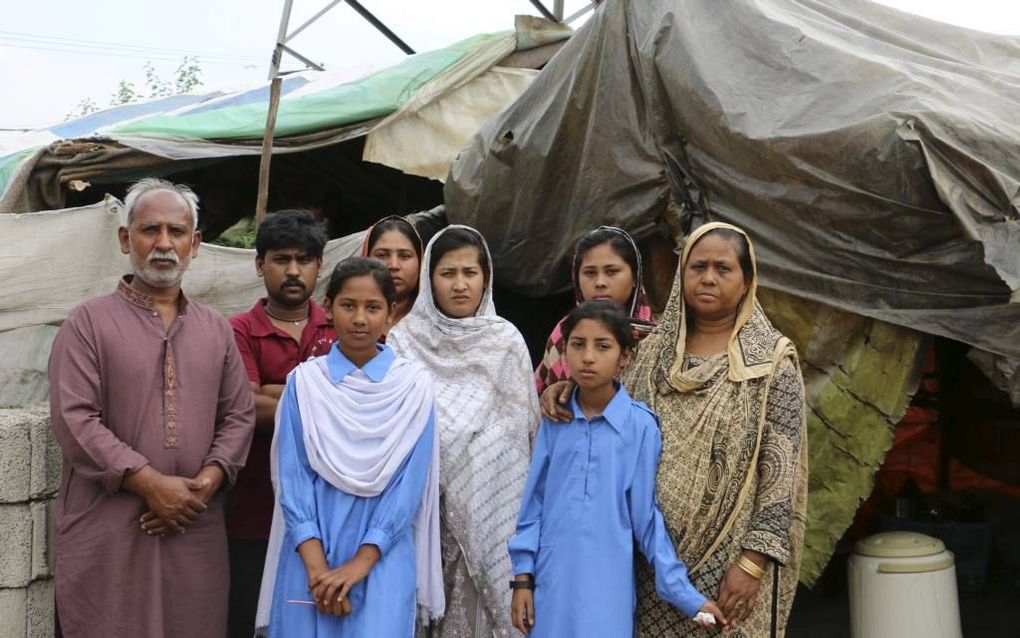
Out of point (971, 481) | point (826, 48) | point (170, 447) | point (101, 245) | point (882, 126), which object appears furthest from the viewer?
point (971, 481)

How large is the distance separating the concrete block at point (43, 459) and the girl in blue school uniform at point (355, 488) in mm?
917

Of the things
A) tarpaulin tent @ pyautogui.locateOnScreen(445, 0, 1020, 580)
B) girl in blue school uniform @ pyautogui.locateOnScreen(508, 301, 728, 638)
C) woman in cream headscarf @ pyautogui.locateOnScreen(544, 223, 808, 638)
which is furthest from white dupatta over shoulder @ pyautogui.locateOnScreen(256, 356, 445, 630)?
tarpaulin tent @ pyautogui.locateOnScreen(445, 0, 1020, 580)

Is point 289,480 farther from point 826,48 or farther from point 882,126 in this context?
point 826,48

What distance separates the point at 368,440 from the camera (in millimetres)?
2859

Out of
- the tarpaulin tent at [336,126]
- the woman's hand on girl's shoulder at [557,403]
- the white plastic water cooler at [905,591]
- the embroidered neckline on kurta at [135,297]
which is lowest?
the white plastic water cooler at [905,591]

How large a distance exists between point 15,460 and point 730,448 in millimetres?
2231

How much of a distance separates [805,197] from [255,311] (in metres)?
1.92

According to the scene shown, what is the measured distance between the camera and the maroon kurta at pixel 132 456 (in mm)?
2818

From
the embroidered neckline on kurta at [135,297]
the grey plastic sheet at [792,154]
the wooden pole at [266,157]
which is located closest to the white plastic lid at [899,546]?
the grey plastic sheet at [792,154]

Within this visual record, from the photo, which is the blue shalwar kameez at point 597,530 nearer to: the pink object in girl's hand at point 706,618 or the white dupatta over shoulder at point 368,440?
the pink object in girl's hand at point 706,618

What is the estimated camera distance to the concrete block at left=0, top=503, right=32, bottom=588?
10.6ft

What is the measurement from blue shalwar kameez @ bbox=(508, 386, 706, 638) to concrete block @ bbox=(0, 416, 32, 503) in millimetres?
1641

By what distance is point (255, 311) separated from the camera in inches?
139

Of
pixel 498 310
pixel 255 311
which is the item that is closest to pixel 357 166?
pixel 498 310
